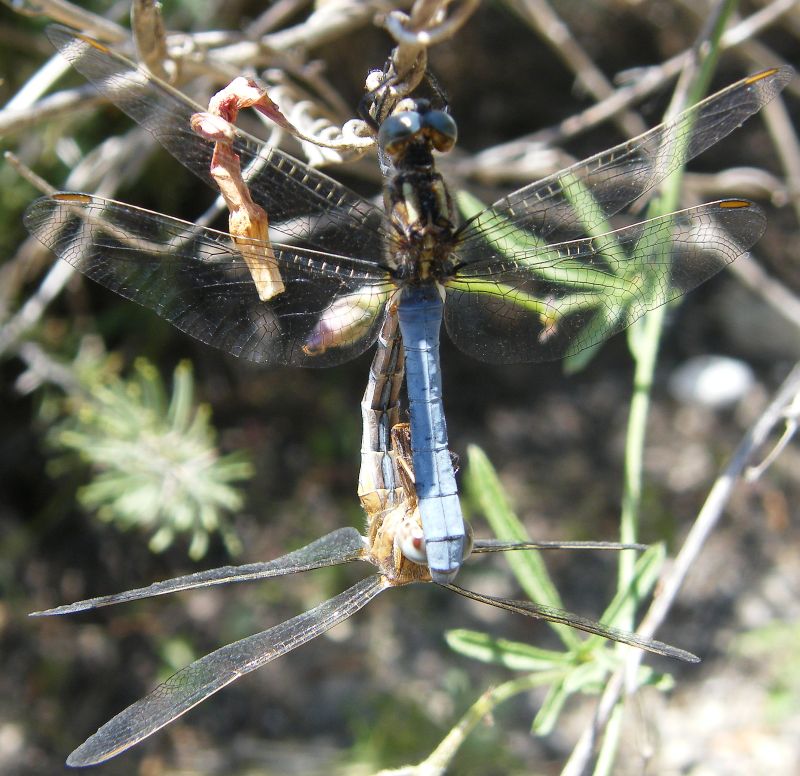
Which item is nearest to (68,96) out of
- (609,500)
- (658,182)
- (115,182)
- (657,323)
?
(115,182)

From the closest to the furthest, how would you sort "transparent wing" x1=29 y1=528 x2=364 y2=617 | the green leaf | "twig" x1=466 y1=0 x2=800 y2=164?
"transparent wing" x1=29 y1=528 x2=364 y2=617 → the green leaf → "twig" x1=466 y1=0 x2=800 y2=164

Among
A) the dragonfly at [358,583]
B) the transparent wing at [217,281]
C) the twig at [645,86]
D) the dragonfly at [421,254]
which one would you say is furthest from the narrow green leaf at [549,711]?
the twig at [645,86]

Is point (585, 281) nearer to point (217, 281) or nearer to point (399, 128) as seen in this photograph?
point (399, 128)

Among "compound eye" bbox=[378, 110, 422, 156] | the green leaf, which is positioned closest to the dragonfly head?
"compound eye" bbox=[378, 110, 422, 156]

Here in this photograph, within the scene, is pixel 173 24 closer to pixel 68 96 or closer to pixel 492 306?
pixel 68 96

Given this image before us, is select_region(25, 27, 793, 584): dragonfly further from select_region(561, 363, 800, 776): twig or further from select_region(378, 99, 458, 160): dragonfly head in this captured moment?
select_region(561, 363, 800, 776): twig
